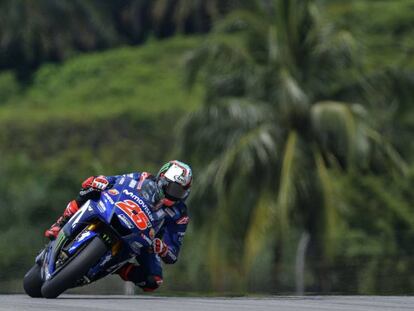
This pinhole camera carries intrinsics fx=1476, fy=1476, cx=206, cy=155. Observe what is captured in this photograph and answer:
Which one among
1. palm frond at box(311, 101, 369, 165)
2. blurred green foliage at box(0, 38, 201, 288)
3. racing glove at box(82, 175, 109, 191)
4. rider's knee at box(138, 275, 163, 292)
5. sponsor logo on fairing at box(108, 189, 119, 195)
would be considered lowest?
blurred green foliage at box(0, 38, 201, 288)

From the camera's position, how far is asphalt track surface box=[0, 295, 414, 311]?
10.8m

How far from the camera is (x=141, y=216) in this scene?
12148mm

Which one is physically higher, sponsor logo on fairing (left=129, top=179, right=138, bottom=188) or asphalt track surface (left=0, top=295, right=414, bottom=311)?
sponsor logo on fairing (left=129, top=179, right=138, bottom=188)

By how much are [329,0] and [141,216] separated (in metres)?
18.9

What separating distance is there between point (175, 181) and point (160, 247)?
648 mm

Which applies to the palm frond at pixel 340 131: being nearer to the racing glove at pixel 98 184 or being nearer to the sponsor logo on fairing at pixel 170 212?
the sponsor logo on fairing at pixel 170 212

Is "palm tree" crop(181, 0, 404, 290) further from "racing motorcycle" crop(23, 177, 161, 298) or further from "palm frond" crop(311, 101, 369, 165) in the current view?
"racing motorcycle" crop(23, 177, 161, 298)

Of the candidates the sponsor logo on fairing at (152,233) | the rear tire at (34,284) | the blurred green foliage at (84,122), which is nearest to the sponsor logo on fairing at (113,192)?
the sponsor logo on fairing at (152,233)

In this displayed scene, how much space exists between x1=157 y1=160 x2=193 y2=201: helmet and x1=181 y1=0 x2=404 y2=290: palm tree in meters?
13.4

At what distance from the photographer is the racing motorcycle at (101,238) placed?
39.4 ft

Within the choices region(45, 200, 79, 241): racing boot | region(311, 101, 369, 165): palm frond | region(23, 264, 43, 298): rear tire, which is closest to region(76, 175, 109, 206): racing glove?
region(45, 200, 79, 241): racing boot

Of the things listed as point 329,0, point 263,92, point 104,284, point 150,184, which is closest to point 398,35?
point 329,0

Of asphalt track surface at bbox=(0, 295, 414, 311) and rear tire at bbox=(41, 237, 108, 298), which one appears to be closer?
asphalt track surface at bbox=(0, 295, 414, 311)

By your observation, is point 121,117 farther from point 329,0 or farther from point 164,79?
point 329,0
